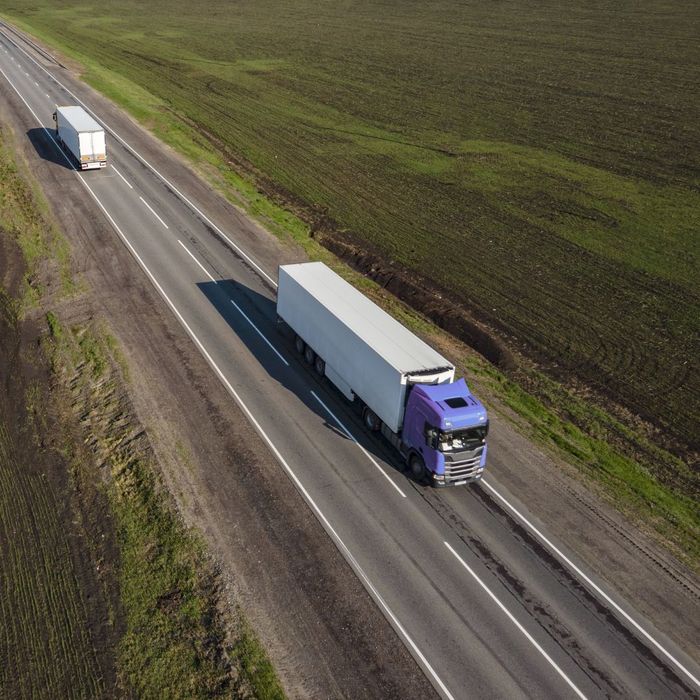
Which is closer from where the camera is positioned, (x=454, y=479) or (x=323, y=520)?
(x=323, y=520)

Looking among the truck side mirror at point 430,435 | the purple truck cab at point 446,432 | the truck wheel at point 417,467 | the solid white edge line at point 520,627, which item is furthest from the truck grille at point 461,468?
the solid white edge line at point 520,627

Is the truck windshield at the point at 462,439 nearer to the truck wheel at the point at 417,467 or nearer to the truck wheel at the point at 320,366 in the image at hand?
the truck wheel at the point at 417,467

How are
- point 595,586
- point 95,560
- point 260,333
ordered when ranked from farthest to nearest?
point 260,333, point 595,586, point 95,560

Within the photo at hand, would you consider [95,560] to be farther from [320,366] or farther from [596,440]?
[596,440]

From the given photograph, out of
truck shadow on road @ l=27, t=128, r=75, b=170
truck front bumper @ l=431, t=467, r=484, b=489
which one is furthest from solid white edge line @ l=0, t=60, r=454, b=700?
truck shadow on road @ l=27, t=128, r=75, b=170

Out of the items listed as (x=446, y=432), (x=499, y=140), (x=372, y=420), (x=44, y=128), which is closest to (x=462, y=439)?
(x=446, y=432)

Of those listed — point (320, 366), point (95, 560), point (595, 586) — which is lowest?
point (95, 560)
